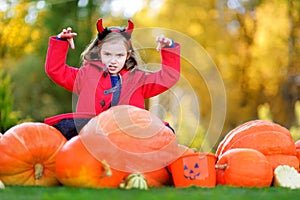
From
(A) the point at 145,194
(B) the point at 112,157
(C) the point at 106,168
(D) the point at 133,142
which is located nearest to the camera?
(A) the point at 145,194

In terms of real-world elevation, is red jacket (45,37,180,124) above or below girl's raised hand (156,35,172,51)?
below

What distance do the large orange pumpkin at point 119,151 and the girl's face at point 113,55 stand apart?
587 mm

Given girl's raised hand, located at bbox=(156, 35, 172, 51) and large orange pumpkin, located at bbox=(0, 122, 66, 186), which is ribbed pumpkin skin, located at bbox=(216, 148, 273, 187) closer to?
girl's raised hand, located at bbox=(156, 35, 172, 51)

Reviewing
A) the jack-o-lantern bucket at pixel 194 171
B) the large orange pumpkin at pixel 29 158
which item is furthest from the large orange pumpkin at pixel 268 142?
the large orange pumpkin at pixel 29 158

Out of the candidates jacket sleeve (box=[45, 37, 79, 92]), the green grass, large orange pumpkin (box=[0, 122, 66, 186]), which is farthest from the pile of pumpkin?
jacket sleeve (box=[45, 37, 79, 92])

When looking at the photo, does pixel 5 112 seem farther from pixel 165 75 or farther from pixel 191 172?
pixel 191 172

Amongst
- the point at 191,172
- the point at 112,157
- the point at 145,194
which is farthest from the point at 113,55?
the point at 145,194

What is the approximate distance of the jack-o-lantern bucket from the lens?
3234mm

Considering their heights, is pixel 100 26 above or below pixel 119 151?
above

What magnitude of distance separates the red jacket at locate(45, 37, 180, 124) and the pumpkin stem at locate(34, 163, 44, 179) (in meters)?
0.67

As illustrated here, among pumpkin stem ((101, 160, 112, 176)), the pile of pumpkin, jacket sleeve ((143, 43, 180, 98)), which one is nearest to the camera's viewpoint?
pumpkin stem ((101, 160, 112, 176))

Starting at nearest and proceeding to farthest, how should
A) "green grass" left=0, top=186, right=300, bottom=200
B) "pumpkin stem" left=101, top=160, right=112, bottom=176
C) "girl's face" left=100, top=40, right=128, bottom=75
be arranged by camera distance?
"green grass" left=0, top=186, right=300, bottom=200, "pumpkin stem" left=101, top=160, right=112, bottom=176, "girl's face" left=100, top=40, right=128, bottom=75

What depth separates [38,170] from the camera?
3.24m

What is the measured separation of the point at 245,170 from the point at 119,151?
0.79m
